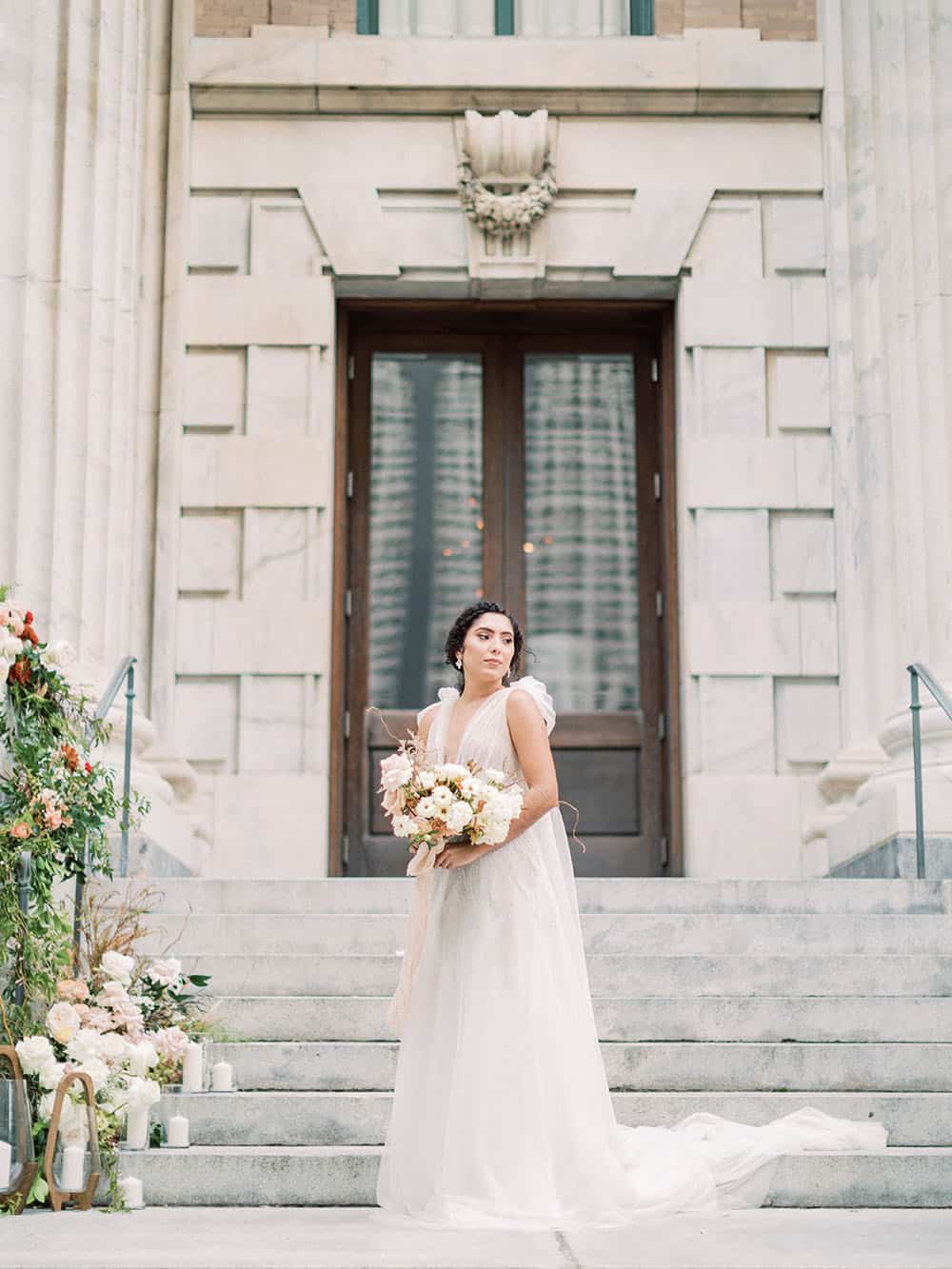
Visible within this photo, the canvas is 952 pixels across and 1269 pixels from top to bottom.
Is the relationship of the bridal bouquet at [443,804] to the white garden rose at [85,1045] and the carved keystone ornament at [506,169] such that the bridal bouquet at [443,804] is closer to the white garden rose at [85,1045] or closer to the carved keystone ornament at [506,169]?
the white garden rose at [85,1045]

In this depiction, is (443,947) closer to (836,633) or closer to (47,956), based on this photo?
(47,956)

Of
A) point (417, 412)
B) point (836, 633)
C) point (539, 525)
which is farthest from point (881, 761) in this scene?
point (417, 412)

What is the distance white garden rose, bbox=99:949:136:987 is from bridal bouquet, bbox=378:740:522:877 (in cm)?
159

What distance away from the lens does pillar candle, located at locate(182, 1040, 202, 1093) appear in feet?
22.7

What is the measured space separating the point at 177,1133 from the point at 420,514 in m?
7.08

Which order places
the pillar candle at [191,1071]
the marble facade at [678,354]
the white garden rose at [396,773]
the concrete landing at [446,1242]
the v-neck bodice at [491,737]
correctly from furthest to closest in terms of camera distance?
the marble facade at [678,354] → the pillar candle at [191,1071] → the v-neck bodice at [491,737] → the white garden rose at [396,773] → the concrete landing at [446,1242]

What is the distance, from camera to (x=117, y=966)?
23.0 ft

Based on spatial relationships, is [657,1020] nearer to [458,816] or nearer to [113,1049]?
[458,816]

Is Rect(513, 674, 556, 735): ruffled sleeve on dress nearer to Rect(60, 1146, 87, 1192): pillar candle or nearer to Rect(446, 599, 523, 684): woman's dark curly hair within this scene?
Rect(446, 599, 523, 684): woman's dark curly hair

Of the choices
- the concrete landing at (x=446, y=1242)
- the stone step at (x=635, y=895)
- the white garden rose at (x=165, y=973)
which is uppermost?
the stone step at (x=635, y=895)

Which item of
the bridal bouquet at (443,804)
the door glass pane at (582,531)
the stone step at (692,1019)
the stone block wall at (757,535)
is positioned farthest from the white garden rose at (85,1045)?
the door glass pane at (582,531)

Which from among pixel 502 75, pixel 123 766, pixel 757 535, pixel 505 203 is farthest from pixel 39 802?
pixel 502 75

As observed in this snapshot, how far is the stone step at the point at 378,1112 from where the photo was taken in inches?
268

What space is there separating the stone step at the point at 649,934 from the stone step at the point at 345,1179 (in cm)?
208
